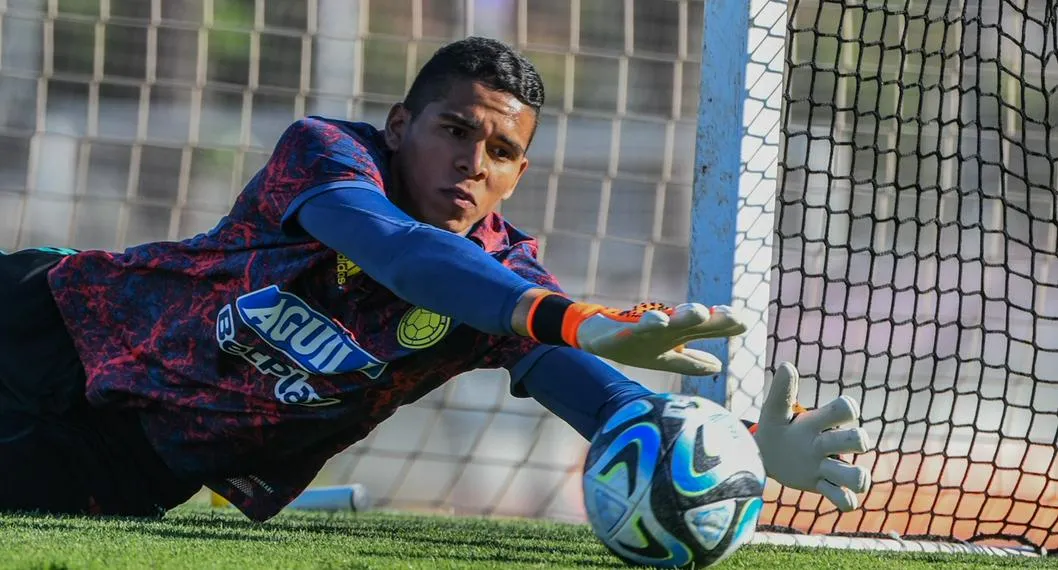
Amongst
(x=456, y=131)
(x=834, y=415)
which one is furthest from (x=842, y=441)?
(x=456, y=131)

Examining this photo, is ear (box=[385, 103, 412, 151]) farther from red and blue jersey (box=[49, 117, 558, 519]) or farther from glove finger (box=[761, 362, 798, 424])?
glove finger (box=[761, 362, 798, 424])

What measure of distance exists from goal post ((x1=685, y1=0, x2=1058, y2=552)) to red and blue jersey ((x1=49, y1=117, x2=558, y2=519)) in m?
1.27

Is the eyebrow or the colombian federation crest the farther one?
the eyebrow

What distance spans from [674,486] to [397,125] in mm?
1383

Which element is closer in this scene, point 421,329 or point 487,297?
point 487,297

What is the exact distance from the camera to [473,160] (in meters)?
3.29

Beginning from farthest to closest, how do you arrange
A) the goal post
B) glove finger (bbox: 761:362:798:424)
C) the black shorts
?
the goal post → the black shorts → glove finger (bbox: 761:362:798:424)

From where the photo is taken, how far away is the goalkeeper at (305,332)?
9.63ft

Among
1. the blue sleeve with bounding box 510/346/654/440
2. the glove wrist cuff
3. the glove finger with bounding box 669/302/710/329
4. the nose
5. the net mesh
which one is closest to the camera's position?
the glove finger with bounding box 669/302/710/329

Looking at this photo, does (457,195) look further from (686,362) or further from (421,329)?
(686,362)

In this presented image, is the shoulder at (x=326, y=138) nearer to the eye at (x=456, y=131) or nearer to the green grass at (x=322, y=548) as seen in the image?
the eye at (x=456, y=131)

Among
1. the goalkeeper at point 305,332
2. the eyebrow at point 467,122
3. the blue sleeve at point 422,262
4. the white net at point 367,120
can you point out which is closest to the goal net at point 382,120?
the white net at point 367,120

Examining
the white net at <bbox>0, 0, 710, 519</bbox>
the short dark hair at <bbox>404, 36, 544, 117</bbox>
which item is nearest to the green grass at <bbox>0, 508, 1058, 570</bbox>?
the short dark hair at <bbox>404, 36, 544, 117</bbox>

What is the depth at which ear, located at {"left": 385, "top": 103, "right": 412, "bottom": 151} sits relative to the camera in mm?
3430
